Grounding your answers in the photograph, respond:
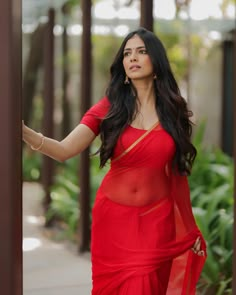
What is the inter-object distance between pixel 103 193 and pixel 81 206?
12.7 ft

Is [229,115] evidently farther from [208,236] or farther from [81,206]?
[208,236]

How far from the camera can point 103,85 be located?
19.1 metres

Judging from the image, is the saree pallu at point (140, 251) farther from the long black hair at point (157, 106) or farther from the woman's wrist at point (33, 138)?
the woman's wrist at point (33, 138)

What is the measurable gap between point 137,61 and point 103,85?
15.8 meters

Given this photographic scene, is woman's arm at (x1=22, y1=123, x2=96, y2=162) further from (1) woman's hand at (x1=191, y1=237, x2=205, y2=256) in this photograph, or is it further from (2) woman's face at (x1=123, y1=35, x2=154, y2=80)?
(1) woman's hand at (x1=191, y1=237, x2=205, y2=256)

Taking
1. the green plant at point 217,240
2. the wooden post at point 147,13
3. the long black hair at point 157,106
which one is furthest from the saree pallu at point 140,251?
the wooden post at point 147,13

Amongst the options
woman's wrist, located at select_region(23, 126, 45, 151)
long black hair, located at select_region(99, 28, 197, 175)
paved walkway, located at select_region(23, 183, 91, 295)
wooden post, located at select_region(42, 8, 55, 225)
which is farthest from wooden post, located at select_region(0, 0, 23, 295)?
wooden post, located at select_region(42, 8, 55, 225)

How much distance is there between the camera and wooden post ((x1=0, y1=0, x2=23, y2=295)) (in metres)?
2.29

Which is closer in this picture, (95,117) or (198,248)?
(95,117)

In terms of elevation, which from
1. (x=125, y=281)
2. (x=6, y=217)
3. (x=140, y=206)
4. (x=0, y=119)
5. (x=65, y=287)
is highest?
(x=0, y=119)

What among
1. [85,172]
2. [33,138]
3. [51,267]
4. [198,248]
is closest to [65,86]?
[85,172]

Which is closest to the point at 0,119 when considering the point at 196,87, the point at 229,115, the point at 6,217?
the point at 6,217

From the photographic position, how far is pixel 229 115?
12805mm

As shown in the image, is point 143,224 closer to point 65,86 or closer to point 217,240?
point 217,240
